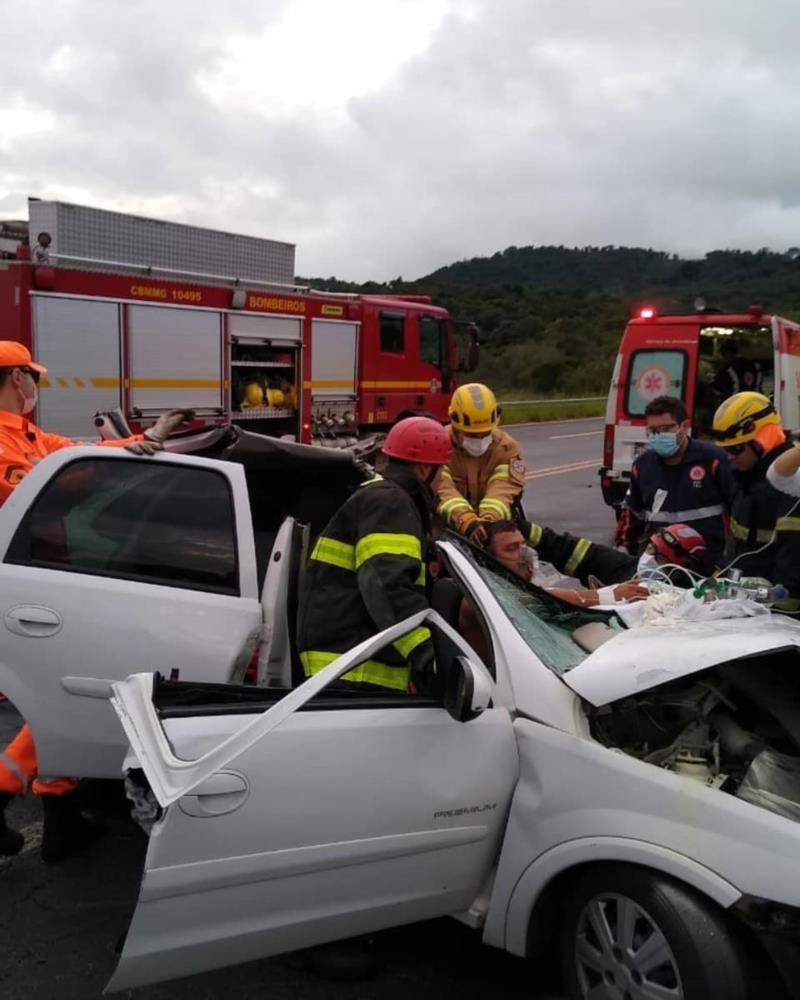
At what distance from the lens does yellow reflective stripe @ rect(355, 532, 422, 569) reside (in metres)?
2.84

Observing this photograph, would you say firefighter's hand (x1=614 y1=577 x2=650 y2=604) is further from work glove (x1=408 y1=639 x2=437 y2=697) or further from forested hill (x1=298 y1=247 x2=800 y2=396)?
forested hill (x1=298 y1=247 x2=800 y2=396)

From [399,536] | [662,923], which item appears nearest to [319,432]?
[399,536]

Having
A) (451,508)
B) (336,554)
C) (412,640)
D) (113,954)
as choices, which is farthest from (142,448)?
(113,954)

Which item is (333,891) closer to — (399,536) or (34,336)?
(399,536)

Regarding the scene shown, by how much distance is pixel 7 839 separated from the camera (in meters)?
3.33

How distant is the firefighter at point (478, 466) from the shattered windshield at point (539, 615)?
1203mm

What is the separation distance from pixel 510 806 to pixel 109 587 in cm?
157

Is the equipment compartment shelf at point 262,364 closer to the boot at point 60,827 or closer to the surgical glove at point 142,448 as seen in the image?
the surgical glove at point 142,448

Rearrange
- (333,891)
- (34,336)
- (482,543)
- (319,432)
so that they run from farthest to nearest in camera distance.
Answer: (319,432)
(34,336)
(482,543)
(333,891)

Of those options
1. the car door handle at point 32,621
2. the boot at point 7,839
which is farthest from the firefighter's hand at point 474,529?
the boot at point 7,839

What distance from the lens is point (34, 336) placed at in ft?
30.9

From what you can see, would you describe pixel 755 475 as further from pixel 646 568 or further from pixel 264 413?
pixel 264 413

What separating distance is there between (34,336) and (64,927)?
7.61m

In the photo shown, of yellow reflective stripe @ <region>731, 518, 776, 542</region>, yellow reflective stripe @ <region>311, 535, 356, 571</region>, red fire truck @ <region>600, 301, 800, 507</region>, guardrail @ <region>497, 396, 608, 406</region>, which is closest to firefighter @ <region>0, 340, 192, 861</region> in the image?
yellow reflective stripe @ <region>311, 535, 356, 571</region>
